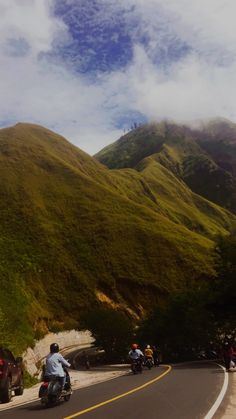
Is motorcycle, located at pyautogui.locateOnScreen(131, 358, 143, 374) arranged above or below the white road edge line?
above

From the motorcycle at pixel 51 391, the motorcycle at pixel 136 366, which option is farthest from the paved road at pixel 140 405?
the motorcycle at pixel 136 366

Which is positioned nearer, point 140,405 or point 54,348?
point 140,405

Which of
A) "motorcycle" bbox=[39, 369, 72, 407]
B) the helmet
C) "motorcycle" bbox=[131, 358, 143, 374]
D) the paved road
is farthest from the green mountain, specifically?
"motorcycle" bbox=[39, 369, 72, 407]

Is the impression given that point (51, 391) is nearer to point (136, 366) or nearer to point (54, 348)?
point (54, 348)

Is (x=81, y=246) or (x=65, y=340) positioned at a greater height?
(x=81, y=246)

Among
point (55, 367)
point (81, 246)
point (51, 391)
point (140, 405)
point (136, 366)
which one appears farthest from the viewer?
point (81, 246)

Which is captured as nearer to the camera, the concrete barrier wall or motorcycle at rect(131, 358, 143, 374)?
motorcycle at rect(131, 358, 143, 374)

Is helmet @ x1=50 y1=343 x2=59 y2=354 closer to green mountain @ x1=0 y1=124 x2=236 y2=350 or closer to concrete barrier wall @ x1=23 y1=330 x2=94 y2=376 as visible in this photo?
concrete barrier wall @ x1=23 y1=330 x2=94 y2=376

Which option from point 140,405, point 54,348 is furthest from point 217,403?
point 54,348

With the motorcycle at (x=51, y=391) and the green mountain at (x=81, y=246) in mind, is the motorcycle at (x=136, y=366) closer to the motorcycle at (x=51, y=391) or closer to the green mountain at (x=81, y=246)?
the motorcycle at (x=51, y=391)

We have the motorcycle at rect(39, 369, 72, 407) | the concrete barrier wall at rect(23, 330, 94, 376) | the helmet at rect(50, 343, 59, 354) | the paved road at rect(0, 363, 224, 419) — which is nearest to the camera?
the paved road at rect(0, 363, 224, 419)

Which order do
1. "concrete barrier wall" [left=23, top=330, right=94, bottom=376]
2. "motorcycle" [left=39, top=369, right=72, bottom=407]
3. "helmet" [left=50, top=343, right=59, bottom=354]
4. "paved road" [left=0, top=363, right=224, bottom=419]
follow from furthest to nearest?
"concrete barrier wall" [left=23, top=330, right=94, bottom=376], "helmet" [left=50, top=343, right=59, bottom=354], "motorcycle" [left=39, top=369, right=72, bottom=407], "paved road" [left=0, top=363, right=224, bottom=419]
